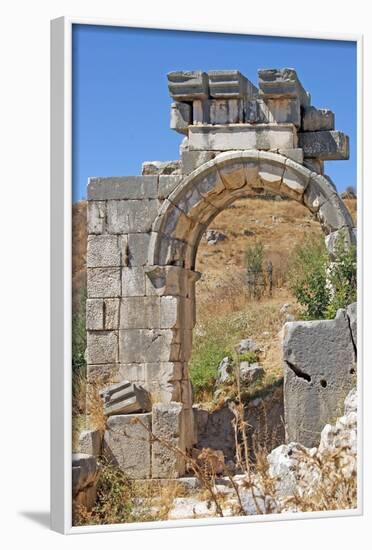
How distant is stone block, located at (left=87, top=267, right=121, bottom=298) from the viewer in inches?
465

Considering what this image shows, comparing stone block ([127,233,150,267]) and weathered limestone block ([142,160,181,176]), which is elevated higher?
weathered limestone block ([142,160,181,176])

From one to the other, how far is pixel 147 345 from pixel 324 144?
2.91 m

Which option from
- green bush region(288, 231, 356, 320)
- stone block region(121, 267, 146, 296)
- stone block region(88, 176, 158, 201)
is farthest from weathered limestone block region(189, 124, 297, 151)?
stone block region(121, 267, 146, 296)

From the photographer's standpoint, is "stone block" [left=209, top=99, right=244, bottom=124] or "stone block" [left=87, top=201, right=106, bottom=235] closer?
"stone block" [left=209, top=99, right=244, bottom=124]

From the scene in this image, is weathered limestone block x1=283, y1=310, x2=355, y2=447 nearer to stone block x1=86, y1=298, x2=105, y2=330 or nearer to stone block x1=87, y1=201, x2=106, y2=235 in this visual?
stone block x1=86, y1=298, x2=105, y2=330

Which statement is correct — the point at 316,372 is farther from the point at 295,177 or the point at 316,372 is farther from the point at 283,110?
the point at 283,110

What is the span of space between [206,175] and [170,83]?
3.51ft

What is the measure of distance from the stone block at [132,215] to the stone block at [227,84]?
4.49ft

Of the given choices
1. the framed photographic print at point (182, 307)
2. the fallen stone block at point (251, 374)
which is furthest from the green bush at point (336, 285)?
the fallen stone block at point (251, 374)

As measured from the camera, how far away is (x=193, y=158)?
11812 mm

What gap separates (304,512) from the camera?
28.4ft

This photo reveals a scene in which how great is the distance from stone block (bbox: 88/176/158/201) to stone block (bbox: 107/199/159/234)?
67mm

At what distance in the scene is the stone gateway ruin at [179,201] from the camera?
11.6m

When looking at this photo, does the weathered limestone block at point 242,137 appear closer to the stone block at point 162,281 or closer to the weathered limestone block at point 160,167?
the weathered limestone block at point 160,167
